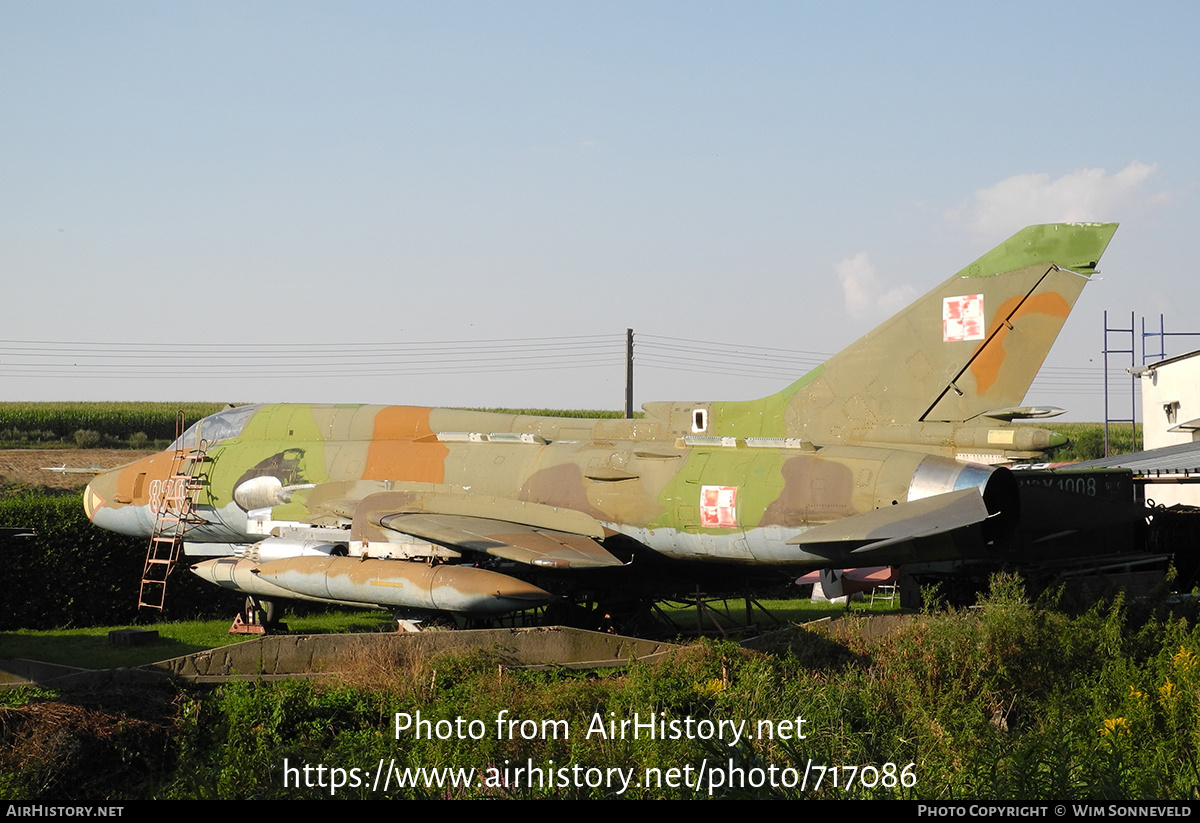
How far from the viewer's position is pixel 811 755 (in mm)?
7859

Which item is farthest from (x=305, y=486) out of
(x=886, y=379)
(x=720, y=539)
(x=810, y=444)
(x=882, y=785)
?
(x=882, y=785)

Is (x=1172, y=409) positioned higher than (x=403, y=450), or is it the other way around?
(x=1172, y=409)

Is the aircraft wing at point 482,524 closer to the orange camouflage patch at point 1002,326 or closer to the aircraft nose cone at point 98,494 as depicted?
the aircraft nose cone at point 98,494

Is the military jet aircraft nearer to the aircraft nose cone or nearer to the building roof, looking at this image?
the aircraft nose cone

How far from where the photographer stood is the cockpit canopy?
1614 cm

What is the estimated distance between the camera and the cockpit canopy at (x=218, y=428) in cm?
1614

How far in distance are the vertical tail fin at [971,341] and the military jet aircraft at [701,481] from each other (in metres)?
0.02

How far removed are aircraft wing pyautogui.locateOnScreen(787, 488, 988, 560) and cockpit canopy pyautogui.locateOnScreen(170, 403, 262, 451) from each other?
9.52 m

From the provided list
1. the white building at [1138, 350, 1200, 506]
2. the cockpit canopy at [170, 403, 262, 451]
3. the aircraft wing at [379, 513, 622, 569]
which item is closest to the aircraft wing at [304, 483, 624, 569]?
the aircraft wing at [379, 513, 622, 569]

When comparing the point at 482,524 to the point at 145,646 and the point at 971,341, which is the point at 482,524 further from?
the point at 971,341

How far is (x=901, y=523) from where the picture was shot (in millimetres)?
10352

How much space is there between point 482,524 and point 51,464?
29.0 m

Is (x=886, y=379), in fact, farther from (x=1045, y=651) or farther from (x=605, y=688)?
(x=605, y=688)

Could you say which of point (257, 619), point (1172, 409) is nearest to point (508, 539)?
point (257, 619)
